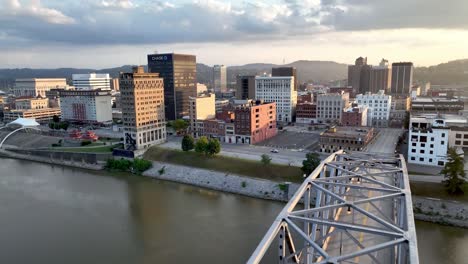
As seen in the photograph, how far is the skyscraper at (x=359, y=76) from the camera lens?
206 feet

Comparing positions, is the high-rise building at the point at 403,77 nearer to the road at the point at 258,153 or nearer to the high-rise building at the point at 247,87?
the high-rise building at the point at 247,87

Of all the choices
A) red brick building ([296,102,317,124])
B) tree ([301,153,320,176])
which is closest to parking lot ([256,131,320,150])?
red brick building ([296,102,317,124])

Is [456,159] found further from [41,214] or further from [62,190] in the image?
[62,190]

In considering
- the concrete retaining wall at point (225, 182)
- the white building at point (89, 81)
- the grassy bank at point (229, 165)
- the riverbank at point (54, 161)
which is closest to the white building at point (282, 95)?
the grassy bank at point (229, 165)

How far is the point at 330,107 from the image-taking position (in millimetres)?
34562

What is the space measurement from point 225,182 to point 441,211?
10168 mm

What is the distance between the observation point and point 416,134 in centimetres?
1864

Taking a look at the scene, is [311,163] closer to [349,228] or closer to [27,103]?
[349,228]

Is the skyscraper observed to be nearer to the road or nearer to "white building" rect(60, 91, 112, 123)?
"white building" rect(60, 91, 112, 123)

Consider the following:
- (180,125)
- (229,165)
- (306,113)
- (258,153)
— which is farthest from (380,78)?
(229,165)

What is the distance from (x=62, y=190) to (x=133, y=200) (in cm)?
470

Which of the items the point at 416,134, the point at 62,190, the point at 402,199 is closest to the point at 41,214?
the point at 62,190

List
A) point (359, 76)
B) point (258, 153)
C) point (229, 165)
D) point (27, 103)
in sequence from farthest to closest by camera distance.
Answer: point (359, 76) → point (27, 103) → point (258, 153) → point (229, 165)

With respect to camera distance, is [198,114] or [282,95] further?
[282,95]
